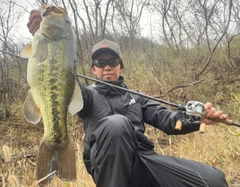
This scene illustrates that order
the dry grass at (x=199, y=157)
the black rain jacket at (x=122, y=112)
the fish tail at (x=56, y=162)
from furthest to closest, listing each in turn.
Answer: the dry grass at (x=199, y=157) < the black rain jacket at (x=122, y=112) < the fish tail at (x=56, y=162)

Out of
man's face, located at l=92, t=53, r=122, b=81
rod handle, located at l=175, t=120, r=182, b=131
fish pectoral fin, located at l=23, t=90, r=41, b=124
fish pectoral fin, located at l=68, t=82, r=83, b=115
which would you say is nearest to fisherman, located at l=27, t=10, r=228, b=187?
man's face, located at l=92, t=53, r=122, b=81

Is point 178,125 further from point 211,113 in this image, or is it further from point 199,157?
point 199,157

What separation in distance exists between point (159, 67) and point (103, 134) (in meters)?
8.84

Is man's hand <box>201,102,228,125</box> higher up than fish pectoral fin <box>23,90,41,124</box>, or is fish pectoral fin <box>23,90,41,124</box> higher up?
fish pectoral fin <box>23,90,41,124</box>

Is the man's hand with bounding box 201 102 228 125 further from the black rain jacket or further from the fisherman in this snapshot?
the black rain jacket

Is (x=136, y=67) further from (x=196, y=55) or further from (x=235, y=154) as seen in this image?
(x=235, y=154)

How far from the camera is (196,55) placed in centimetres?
1027

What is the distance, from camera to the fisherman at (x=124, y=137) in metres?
2.00

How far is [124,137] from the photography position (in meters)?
2.02

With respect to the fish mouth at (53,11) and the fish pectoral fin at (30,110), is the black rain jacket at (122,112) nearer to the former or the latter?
the fish pectoral fin at (30,110)

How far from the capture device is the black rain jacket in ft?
8.07

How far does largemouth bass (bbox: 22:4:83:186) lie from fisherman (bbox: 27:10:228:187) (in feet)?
0.90

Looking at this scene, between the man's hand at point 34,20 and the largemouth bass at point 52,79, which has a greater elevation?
the man's hand at point 34,20

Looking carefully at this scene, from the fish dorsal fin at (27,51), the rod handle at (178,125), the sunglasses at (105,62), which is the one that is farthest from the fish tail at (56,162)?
the sunglasses at (105,62)
